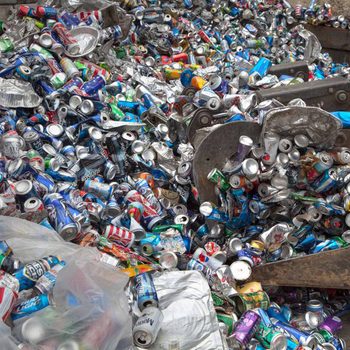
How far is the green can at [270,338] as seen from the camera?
6.56 ft

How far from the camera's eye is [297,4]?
25.6ft

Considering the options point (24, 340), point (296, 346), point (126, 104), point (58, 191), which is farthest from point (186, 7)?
point (24, 340)

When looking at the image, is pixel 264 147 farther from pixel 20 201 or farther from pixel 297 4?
pixel 297 4

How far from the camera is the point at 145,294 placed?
182 centimetres

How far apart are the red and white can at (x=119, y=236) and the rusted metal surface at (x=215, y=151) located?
49 centimetres

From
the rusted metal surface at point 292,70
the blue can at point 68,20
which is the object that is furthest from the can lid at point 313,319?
the blue can at point 68,20

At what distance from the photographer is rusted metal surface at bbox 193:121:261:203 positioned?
2682mm

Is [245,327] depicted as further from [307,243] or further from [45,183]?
[45,183]

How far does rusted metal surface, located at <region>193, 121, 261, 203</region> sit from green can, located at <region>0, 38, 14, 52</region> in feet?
6.19

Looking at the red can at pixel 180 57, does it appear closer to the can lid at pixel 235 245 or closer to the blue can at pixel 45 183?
the blue can at pixel 45 183

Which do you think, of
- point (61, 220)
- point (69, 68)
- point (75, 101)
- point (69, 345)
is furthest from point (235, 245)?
point (69, 68)

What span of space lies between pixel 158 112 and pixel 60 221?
57.2 inches

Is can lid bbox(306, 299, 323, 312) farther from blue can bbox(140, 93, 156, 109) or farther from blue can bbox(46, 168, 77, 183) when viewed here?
blue can bbox(140, 93, 156, 109)

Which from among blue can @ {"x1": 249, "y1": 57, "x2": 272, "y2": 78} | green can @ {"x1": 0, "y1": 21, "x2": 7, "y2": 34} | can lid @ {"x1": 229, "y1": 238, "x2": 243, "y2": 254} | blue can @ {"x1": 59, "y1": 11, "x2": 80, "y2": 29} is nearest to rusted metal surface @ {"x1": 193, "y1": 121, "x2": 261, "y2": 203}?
can lid @ {"x1": 229, "y1": 238, "x2": 243, "y2": 254}
